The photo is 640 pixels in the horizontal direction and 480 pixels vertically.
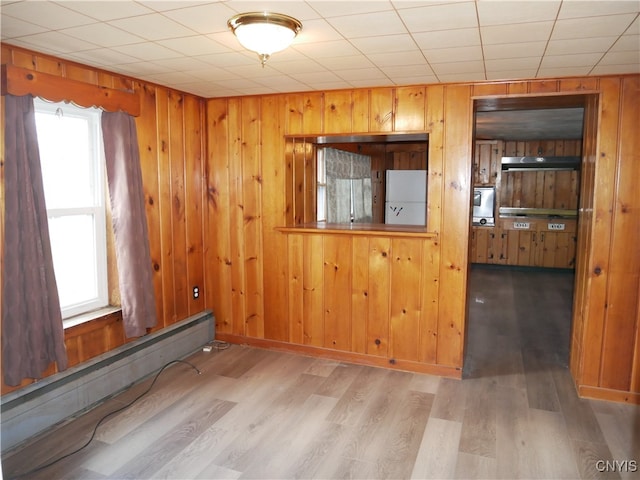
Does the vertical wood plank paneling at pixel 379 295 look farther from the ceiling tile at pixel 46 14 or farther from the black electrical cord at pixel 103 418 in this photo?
the ceiling tile at pixel 46 14

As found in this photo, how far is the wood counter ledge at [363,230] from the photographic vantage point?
3.58 metres

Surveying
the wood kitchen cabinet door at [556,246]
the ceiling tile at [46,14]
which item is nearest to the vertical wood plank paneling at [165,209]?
the ceiling tile at [46,14]

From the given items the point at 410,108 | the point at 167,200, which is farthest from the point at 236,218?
the point at 410,108

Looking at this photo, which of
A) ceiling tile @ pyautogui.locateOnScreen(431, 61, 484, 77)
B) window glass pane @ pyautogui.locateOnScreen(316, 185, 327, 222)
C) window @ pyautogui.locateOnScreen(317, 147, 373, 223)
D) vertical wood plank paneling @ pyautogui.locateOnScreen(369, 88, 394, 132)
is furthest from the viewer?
window @ pyautogui.locateOnScreen(317, 147, 373, 223)

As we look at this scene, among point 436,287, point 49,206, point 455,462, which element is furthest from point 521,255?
point 49,206

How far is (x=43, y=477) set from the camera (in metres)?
2.33

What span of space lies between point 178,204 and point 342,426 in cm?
215

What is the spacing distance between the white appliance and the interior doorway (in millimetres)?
908

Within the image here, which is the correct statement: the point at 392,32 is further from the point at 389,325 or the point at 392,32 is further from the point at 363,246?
the point at 389,325

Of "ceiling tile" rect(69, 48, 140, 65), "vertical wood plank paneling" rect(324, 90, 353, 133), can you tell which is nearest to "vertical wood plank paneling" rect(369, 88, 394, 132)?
"vertical wood plank paneling" rect(324, 90, 353, 133)

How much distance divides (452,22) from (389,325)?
7.62 ft

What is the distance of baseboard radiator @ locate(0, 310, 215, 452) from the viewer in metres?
2.59

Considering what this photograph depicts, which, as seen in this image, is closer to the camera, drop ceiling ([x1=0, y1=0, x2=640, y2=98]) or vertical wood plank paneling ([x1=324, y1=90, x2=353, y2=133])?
drop ceiling ([x1=0, y1=0, x2=640, y2=98])

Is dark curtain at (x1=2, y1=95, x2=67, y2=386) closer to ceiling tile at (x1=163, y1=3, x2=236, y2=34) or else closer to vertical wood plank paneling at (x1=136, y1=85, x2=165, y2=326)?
vertical wood plank paneling at (x1=136, y1=85, x2=165, y2=326)
